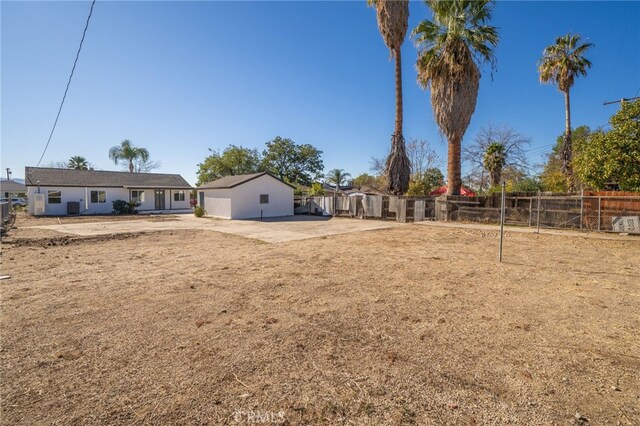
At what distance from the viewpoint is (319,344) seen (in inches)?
136

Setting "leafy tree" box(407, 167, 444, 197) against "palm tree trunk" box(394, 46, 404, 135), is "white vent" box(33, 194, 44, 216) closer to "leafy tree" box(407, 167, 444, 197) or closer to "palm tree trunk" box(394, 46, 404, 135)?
"palm tree trunk" box(394, 46, 404, 135)

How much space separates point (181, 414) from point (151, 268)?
5.57 metres

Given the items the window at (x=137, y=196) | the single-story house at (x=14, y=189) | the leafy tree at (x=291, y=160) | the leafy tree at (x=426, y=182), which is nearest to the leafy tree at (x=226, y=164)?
the leafy tree at (x=291, y=160)

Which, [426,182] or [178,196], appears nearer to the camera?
[426,182]

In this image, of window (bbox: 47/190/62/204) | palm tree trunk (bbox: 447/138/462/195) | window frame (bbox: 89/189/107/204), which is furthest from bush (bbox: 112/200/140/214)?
palm tree trunk (bbox: 447/138/462/195)

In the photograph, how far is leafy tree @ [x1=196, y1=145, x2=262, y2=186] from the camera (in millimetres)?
38594

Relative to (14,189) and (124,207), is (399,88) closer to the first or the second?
(124,207)

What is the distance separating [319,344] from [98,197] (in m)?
29.8

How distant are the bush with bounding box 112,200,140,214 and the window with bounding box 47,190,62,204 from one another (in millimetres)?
3703

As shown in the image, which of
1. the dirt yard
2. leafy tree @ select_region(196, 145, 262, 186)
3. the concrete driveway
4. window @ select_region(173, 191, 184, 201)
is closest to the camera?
the dirt yard

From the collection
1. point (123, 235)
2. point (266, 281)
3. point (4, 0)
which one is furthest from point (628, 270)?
point (123, 235)

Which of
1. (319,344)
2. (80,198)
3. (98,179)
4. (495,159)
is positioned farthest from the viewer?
(98,179)

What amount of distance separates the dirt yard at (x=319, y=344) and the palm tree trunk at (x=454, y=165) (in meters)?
11.1

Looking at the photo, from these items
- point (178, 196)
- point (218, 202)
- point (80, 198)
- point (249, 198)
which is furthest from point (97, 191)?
point (249, 198)
